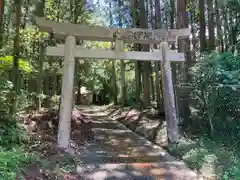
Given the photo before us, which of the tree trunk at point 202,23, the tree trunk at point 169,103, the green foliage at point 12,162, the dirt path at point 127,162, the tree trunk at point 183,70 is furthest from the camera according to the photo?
the tree trunk at point 202,23

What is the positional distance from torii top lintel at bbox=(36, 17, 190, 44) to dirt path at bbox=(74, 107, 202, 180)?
3219 mm

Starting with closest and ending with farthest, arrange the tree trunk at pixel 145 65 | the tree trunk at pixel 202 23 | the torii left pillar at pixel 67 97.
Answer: the torii left pillar at pixel 67 97 < the tree trunk at pixel 202 23 < the tree trunk at pixel 145 65

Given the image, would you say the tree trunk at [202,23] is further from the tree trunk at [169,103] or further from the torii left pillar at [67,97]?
the torii left pillar at [67,97]

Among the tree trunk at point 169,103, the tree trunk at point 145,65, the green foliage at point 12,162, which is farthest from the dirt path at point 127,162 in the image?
the tree trunk at point 145,65

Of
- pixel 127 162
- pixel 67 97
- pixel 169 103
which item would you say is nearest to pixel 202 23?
pixel 169 103

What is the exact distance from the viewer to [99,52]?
7410mm

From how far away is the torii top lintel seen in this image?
7.07 meters

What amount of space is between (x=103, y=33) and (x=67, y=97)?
208 centimetres

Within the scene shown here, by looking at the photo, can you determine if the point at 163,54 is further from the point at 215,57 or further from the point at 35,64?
the point at 35,64

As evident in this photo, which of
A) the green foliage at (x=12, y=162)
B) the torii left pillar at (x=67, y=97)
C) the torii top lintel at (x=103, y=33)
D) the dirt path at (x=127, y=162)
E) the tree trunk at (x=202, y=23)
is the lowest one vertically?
the dirt path at (x=127, y=162)

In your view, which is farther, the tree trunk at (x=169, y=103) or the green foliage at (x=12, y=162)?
the tree trunk at (x=169, y=103)

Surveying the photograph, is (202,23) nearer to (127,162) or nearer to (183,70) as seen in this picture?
(183,70)

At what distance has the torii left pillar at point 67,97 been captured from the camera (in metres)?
6.85

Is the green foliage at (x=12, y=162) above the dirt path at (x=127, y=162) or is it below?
above
